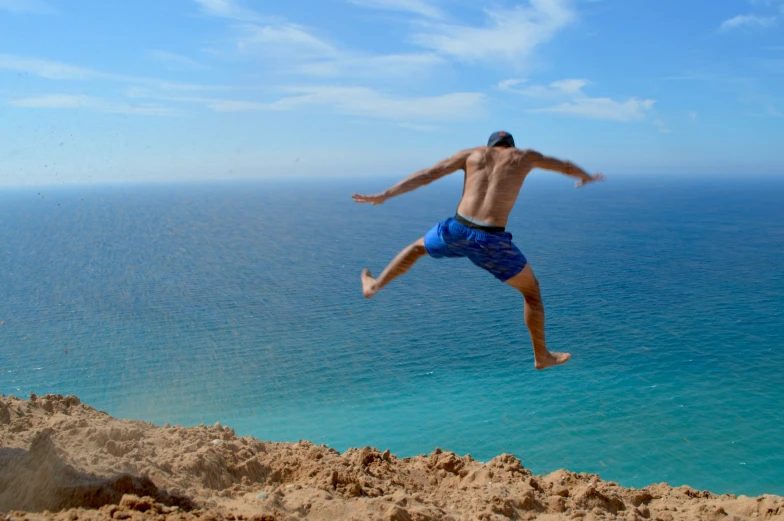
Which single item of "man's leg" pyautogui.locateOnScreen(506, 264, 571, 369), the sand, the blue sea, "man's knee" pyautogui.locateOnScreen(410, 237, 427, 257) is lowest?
the blue sea

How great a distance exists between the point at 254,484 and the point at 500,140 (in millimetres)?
5734

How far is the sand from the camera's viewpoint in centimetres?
583

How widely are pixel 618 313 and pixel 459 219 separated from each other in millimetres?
34061

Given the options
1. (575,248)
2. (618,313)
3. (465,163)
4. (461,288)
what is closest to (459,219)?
(465,163)

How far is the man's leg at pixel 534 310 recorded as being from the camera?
239 inches

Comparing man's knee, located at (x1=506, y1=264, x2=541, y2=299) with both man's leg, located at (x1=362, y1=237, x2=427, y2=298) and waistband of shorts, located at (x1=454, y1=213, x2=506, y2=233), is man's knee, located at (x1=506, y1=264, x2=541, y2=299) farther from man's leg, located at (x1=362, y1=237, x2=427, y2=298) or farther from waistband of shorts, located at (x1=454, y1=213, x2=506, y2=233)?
man's leg, located at (x1=362, y1=237, x2=427, y2=298)

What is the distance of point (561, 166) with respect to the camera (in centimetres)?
570

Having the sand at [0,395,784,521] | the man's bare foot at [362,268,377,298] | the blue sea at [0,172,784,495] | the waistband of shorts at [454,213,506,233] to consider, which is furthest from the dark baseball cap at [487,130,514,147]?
the blue sea at [0,172,784,495]

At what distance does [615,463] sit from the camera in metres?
20.7

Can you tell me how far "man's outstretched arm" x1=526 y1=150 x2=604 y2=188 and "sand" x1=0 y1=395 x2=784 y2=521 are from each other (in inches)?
160

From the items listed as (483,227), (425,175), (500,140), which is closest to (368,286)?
(425,175)

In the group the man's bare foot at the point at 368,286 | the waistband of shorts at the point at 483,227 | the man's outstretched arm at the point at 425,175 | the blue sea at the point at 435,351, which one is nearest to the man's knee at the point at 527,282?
the waistband of shorts at the point at 483,227

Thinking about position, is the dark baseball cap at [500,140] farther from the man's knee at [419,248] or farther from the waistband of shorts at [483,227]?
the man's knee at [419,248]

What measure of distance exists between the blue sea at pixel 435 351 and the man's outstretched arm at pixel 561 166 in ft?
54.4
